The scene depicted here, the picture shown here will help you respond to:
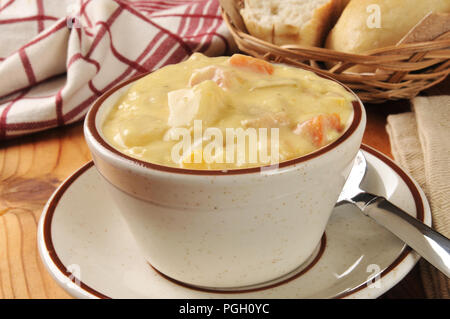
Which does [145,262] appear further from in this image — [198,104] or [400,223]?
[400,223]

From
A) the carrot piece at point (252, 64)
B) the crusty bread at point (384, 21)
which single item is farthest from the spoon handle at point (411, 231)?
the crusty bread at point (384, 21)

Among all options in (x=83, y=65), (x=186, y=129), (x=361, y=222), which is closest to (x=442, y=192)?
(x=361, y=222)

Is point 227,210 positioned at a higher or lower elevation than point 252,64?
lower

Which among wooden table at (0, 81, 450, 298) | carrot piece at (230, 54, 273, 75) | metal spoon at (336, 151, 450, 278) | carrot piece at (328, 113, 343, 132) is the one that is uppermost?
carrot piece at (230, 54, 273, 75)

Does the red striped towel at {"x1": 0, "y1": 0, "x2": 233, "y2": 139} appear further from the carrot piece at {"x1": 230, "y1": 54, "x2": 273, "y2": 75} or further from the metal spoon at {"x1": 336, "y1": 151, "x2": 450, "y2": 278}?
the metal spoon at {"x1": 336, "y1": 151, "x2": 450, "y2": 278}

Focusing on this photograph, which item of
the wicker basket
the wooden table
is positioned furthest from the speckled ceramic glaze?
the wicker basket

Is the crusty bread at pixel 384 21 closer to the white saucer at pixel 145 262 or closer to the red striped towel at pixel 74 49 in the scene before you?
the white saucer at pixel 145 262

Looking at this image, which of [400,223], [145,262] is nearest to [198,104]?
[145,262]

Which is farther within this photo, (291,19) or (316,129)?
(291,19)
